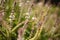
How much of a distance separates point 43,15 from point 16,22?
266 mm

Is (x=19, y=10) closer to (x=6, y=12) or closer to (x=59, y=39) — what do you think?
(x=6, y=12)

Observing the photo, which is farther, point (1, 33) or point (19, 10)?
point (19, 10)

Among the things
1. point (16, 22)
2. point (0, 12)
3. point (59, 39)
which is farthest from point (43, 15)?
point (59, 39)

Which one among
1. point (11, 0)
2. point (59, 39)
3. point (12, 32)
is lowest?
point (59, 39)

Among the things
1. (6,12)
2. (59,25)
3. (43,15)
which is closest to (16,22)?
(6,12)

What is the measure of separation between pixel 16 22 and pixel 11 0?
0.69 feet

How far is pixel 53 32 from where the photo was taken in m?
2.53

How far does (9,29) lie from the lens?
1954mm

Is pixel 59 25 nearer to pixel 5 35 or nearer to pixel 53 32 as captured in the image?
pixel 53 32

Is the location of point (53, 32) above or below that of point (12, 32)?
below

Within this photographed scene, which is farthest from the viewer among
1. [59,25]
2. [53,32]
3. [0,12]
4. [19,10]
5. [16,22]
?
[59,25]

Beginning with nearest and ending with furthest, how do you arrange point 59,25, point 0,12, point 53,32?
point 0,12 → point 53,32 → point 59,25

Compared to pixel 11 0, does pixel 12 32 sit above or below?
below

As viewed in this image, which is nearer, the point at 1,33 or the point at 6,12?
the point at 1,33
